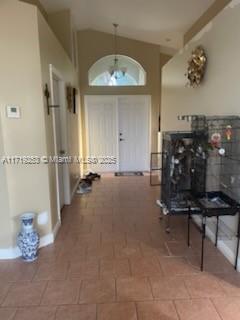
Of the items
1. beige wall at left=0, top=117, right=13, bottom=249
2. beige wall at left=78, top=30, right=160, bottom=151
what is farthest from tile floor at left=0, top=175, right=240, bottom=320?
beige wall at left=78, top=30, right=160, bottom=151

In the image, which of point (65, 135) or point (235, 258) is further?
point (65, 135)

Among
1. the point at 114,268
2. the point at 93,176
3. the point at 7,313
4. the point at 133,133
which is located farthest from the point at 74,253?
the point at 133,133

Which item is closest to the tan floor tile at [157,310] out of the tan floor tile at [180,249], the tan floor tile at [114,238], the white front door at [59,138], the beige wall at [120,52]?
the tan floor tile at [180,249]

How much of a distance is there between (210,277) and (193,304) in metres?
0.42

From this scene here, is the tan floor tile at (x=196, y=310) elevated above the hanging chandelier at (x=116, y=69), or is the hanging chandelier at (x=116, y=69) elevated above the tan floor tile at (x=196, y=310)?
the hanging chandelier at (x=116, y=69)

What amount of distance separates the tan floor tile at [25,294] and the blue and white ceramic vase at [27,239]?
1.16ft

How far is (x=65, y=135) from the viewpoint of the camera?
4234 millimetres

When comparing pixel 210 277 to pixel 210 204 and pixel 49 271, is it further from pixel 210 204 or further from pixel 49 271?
pixel 49 271

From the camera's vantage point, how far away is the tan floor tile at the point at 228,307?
192 centimetres

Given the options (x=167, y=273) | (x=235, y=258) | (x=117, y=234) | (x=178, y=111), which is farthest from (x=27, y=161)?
(x=178, y=111)

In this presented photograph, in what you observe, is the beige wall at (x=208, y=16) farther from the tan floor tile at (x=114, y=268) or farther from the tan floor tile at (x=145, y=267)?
the tan floor tile at (x=114, y=268)

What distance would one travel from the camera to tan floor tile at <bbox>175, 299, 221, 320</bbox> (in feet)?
6.28

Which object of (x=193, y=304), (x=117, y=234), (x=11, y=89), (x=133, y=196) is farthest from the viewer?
(x=133, y=196)

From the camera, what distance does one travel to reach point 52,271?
2490 mm
